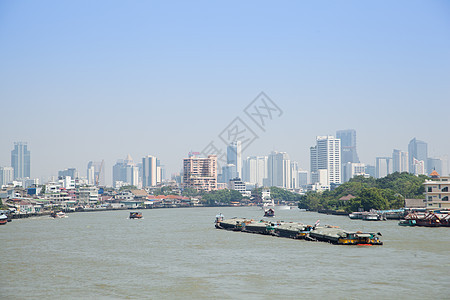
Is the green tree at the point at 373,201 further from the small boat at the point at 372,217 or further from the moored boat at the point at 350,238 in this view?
the moored boat at the point at 350,238

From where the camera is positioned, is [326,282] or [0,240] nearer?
[326,282]

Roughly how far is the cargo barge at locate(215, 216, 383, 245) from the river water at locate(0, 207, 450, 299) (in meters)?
1.66

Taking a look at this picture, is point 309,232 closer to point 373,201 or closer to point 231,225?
point 231,225

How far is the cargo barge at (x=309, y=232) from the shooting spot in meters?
54.4

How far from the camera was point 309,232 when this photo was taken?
6288 cm

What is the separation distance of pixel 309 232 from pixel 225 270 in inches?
992

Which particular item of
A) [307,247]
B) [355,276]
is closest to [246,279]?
[355,276]

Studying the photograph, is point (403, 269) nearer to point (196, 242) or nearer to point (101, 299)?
point (101, 299)

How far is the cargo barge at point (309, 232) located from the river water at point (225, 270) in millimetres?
1664

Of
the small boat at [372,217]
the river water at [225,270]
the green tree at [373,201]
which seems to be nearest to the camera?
the river water at [225,270]

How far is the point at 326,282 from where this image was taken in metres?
34.6

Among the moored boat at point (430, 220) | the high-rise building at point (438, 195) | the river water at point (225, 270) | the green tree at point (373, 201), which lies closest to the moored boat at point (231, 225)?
the river water at point (225, 270)

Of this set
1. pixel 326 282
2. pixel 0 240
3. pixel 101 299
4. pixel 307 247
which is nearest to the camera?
pixel 101 299

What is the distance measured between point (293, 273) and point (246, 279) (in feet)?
13.0
